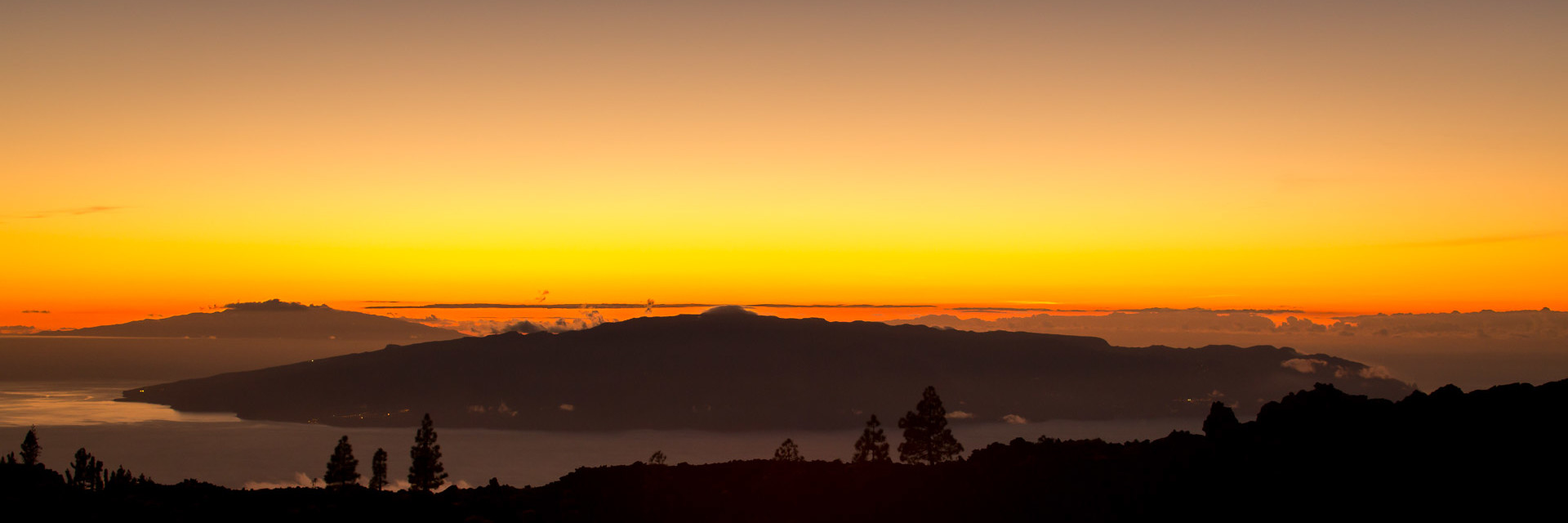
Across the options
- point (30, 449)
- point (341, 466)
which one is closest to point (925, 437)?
point (341, 466)

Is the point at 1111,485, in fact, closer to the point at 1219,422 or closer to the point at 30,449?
the point at 1219,422

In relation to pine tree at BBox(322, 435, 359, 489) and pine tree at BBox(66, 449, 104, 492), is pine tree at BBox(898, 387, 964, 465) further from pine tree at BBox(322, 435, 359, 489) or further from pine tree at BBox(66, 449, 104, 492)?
pine tree at BBox(322, 435, 359, 489)

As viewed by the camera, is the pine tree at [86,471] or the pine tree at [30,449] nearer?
the pine tree at [86,471]

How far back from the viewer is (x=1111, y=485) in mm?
27531

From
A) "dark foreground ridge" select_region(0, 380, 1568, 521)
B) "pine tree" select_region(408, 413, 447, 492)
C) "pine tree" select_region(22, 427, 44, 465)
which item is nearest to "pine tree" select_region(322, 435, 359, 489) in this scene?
"pine tree" select_region(408, 413, 447, 492)

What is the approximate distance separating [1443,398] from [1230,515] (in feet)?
27.3

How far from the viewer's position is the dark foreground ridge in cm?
2306

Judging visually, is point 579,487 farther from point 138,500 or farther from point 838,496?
point 138,500

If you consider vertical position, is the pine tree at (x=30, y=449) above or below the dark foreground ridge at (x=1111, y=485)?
below

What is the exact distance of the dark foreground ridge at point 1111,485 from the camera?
23.1 metres

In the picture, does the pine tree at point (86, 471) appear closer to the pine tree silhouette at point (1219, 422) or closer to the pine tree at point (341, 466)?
the pine tree at point (341, 466)

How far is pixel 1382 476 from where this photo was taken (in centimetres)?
2369

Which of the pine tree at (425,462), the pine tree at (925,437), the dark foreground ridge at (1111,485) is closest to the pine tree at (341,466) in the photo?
the pine tree at (425,462)

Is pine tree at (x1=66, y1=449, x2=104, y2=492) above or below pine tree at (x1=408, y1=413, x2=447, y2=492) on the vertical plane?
above
